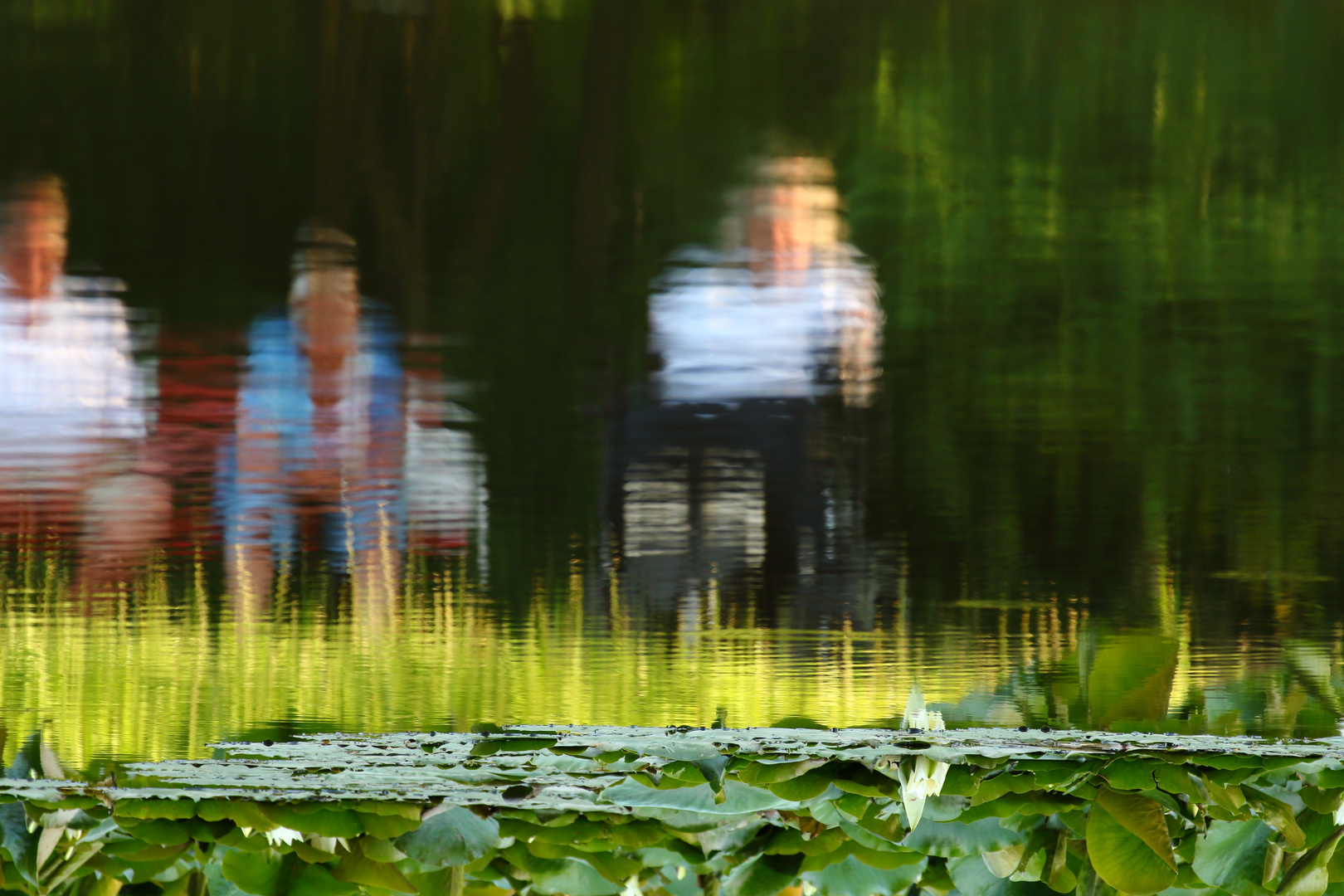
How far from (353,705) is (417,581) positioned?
107 millimetres

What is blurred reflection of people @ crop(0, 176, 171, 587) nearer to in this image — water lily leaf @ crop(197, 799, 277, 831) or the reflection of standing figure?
the reflection of standing figure

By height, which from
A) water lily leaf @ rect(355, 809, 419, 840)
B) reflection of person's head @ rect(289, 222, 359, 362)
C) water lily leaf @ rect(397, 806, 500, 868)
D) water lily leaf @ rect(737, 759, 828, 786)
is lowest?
water lily leaf @ rect(397, 806, 500, 868)

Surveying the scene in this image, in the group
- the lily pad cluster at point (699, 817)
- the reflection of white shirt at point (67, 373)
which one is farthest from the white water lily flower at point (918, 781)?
the reflection of white shirt at point (67, 373)

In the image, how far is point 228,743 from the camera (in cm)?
61

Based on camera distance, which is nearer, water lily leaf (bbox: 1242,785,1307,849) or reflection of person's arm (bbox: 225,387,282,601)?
reflection of person's arm (bbox: 225,387,282,601)

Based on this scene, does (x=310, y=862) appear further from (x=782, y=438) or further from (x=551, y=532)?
(x=782, y=438)

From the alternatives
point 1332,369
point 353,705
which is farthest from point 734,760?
point 1332,369

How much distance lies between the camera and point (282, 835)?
81cm

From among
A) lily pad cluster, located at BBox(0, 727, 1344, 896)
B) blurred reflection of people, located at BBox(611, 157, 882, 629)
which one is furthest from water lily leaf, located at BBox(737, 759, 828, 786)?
blurred reflection of people, located at BBox(611, 157, 882, 629)

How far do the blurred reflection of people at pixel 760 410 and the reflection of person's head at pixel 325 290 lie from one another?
16 cm

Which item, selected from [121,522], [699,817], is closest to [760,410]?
[121,522]

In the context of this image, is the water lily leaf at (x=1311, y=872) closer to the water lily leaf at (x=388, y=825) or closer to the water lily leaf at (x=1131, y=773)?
the water lily leaf at (x=1131, y=773)

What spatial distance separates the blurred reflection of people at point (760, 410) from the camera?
47 centimetres

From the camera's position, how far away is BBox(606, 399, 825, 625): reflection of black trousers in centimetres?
49
